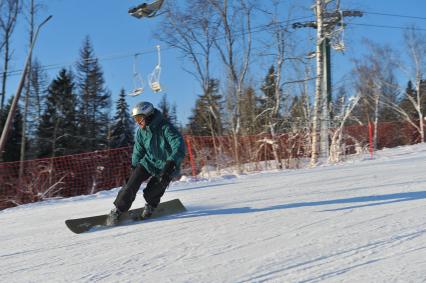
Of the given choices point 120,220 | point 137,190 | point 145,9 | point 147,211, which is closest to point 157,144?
point 137,190

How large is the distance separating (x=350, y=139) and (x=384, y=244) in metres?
10.3

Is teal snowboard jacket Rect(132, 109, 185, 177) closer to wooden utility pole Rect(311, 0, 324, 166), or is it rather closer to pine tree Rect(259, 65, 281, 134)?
wooden utility pole Rect(311, 0, 324, 166)

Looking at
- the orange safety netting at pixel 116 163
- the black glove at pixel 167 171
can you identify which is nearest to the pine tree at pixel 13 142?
the orange safety netting at pixel 116 163

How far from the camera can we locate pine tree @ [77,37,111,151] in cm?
3993

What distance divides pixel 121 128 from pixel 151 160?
39604 mm

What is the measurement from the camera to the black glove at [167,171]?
4512 millimetres

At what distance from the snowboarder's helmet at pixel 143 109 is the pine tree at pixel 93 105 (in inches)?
1369

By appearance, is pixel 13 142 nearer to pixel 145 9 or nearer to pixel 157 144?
pixel 145 9

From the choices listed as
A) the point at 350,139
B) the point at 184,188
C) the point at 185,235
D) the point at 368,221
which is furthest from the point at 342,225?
the point at 350,139

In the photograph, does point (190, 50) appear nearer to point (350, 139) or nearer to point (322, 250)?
point (350, 139)

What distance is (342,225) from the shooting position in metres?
3.89

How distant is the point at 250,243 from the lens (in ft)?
11.6

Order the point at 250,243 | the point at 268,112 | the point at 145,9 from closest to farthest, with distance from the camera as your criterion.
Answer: the point at 250,243 < the point at 145,9 < the point at 268,112

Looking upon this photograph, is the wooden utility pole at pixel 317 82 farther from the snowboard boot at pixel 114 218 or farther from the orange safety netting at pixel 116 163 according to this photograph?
the snowboard boot at pixel 114 218
